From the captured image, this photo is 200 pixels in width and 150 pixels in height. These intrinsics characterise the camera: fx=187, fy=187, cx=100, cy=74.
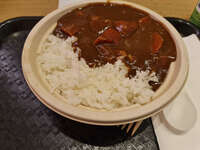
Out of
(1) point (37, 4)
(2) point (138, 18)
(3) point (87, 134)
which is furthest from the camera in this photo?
(1) point (37, 4)

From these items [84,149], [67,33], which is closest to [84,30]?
[67,33]

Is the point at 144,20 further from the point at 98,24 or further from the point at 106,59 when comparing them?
the point at 106,59

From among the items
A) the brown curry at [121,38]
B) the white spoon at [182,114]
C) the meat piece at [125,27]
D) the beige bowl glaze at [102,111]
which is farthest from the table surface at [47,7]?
the white spoon at [182,114]

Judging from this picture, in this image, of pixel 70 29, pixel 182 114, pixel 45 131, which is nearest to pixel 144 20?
pixel 70 29

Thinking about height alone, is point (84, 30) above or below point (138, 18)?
below

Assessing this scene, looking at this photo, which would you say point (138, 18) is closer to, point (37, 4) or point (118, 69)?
point (118, 69)

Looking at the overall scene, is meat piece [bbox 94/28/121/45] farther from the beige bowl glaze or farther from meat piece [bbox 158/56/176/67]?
the beige bowl glaze
